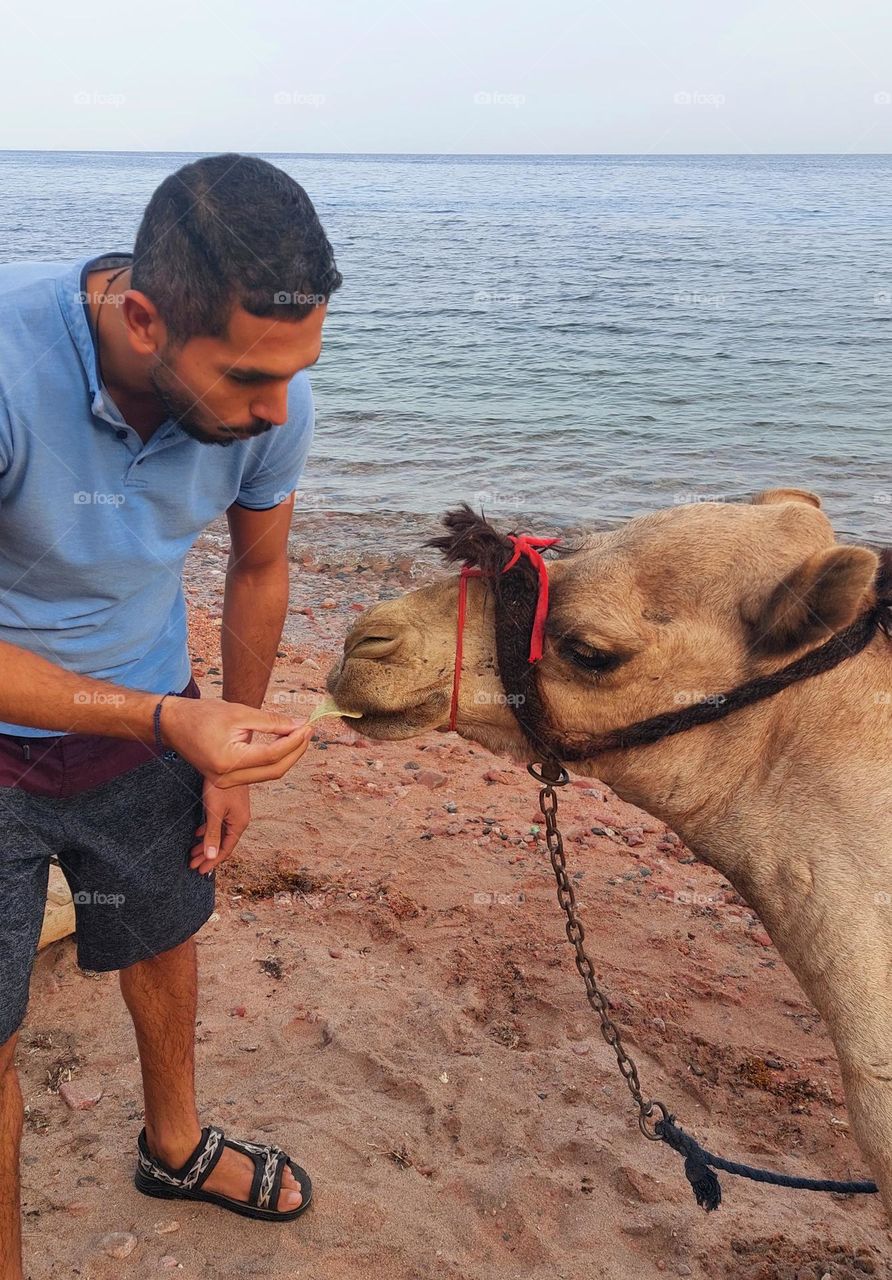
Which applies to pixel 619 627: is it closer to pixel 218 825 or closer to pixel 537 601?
pixel 537 601

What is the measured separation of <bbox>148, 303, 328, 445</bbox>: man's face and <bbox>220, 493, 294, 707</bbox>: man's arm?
943 mm

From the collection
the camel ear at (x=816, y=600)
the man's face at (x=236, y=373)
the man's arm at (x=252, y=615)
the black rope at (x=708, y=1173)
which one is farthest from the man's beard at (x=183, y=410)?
the black rope at (x=708, y=1173)

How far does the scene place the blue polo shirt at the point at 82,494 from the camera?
265 centimetres

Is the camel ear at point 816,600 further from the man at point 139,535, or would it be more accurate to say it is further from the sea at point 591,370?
the sea at point 591,370

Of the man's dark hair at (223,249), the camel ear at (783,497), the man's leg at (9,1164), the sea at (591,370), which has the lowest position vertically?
the sea at (591,370)

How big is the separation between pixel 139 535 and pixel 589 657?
4.33ft

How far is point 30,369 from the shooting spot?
103 inches

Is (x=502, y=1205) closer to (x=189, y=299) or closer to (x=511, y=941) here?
(x=511, y=941)

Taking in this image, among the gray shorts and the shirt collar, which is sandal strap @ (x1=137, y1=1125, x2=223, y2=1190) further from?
the shirt collar

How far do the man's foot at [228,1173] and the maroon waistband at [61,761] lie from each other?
5.03 feet

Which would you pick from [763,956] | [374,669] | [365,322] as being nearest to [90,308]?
[374,669]

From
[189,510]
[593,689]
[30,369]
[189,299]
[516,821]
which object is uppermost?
[189,299]

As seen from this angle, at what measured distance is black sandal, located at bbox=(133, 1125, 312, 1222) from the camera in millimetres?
3855

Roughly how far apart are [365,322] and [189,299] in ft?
92.7
